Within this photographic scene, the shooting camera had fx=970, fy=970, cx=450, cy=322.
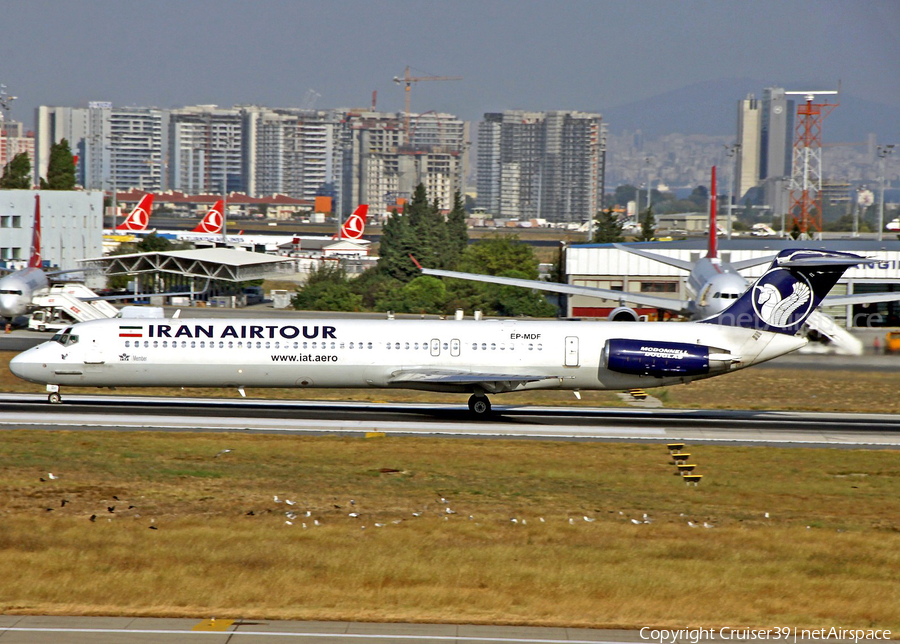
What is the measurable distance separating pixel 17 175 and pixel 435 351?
80611 millimetres

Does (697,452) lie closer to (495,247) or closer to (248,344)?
(248,344)

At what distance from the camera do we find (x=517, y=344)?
3547cm

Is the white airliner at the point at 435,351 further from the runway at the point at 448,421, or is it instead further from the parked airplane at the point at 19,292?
the parked airplane at the point at 19,292

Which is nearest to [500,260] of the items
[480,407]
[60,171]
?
[60,171]

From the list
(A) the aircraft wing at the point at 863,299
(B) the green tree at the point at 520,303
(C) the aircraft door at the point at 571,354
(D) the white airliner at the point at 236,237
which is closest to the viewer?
(C) the aircraft door at the point at 571,354

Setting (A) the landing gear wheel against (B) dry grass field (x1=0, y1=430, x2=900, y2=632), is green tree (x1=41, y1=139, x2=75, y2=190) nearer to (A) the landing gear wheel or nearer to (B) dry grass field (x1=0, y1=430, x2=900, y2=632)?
(B) dry grass field (x1=0, y1=430, x2=900, y2=632)

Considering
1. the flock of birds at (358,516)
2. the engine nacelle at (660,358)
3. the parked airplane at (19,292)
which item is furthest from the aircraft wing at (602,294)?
the flock of birds at (358,516)

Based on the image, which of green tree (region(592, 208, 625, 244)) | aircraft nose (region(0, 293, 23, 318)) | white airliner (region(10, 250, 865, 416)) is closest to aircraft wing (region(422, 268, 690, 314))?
white airliner (region(10, 250, 865, 416))

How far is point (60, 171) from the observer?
340 ft

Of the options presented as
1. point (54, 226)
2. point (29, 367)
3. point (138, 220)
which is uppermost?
point (138, 220)

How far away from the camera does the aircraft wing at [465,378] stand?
34.5m

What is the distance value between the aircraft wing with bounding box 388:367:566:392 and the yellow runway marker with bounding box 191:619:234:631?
775 inches

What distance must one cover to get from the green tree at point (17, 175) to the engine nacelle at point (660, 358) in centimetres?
8395

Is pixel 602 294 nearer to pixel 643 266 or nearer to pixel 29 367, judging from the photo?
pixel 643 266
